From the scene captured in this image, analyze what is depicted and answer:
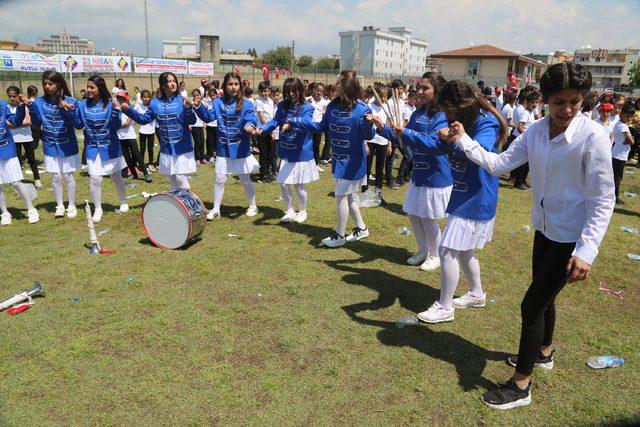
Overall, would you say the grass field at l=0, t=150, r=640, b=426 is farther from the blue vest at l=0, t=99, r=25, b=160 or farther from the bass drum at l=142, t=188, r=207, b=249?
the blue vest at l=0, t=99, r=25, b=160

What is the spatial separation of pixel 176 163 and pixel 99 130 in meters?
1.27

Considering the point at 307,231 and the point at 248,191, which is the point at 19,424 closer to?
the point at 307,231

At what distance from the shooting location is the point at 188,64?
1288 inches

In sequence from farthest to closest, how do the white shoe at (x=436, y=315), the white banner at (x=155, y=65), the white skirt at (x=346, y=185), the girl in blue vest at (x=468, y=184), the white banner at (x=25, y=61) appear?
the white banner at (x=155, y=65) → the white banner at (x=25, y=61) → the white skirt at (x=346, y=185) → the white shoe at (x=436, y=315) → the girl in blue vest at (x=468, y=184)

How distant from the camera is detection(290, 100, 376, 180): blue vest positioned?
5.81 meters

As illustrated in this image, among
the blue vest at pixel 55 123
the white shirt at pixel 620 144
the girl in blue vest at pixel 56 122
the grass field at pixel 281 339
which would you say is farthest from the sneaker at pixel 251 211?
the white shirt at pixel 620 144

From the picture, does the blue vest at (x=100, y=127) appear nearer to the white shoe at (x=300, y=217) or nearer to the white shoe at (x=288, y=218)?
the white shoe at (x=288, y=218)

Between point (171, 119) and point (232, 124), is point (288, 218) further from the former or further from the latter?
point (171, 119)

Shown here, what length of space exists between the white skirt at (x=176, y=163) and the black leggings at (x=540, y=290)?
5557mm

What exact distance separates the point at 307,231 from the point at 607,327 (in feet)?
13.5

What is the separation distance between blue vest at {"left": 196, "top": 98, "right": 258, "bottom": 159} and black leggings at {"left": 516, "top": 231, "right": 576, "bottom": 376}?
5.05 metres

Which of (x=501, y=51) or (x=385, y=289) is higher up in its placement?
(x=501, y=51)

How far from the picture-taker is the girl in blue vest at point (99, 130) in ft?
23.1

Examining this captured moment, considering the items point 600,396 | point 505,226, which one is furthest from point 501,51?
point 600,396
